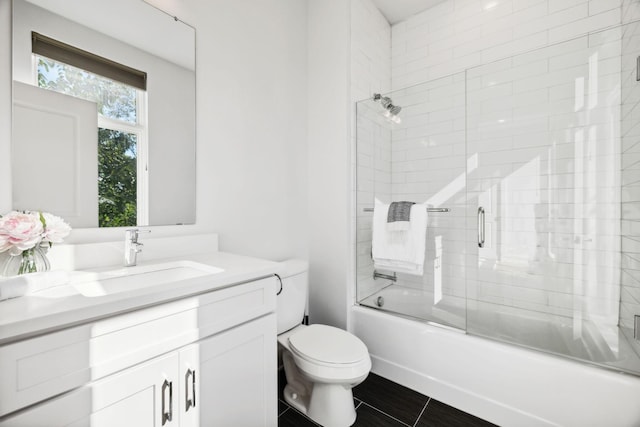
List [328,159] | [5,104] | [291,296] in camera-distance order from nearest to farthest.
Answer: [5,104] → [291,296] → [328,159]

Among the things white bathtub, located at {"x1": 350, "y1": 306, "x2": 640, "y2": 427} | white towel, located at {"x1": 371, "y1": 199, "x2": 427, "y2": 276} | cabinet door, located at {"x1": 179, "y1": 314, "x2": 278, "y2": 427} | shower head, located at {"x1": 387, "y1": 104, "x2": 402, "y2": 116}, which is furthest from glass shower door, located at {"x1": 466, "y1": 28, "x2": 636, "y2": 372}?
cabinet door, located at {"x1": 179, "y1": 314, "x2": 278, "y2": 427}

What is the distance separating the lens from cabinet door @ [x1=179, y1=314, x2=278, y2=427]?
3.15 feet

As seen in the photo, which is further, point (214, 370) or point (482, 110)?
point (482, 110)

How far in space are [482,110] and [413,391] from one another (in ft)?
6.10

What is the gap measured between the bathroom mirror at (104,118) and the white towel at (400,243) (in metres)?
1.24

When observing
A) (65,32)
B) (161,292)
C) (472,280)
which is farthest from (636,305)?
(65,32)

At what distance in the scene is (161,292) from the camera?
2.81ft

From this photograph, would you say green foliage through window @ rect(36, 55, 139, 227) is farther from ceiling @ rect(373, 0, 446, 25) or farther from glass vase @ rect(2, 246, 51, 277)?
ceiling @ rect(373, 0, 446, 25)

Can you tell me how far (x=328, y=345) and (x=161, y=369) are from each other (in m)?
0.86

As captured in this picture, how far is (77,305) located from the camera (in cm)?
72

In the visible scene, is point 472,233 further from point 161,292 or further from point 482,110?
point 161,292

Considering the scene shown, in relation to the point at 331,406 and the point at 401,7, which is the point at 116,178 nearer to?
the point at 331,406

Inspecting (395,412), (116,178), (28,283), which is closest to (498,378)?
(395,412)

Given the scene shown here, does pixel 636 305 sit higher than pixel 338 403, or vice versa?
pixel 636 305
